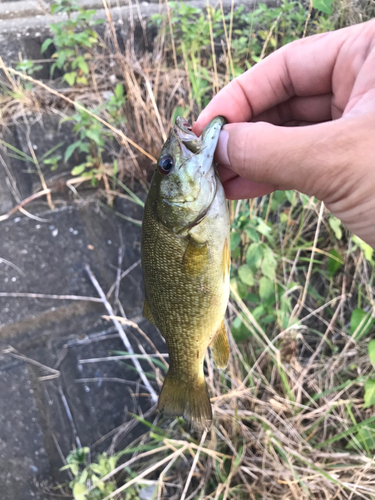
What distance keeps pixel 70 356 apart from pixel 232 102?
1.67 metres

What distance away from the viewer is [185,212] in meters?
1.14

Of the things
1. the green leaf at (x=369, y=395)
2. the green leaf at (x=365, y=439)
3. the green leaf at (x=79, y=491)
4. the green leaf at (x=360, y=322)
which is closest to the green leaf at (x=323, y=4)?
the green leaf at (x=360, y=322)

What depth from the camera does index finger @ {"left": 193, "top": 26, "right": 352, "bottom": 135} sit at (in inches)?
52.1

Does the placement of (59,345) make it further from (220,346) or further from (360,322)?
(360,322)

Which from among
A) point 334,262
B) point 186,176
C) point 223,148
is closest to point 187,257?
point 186,176

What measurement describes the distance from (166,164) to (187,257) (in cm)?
32

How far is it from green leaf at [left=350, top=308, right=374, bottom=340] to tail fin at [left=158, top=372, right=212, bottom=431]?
2.97ft

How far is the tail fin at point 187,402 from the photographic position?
1254 millimetres

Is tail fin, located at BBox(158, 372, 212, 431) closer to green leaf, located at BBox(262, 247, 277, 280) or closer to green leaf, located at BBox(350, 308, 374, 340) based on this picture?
green leaf, located at BBox(262, 247, 277, 280)

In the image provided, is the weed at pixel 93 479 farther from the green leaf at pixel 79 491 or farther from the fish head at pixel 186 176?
the fish head at pixel 186 176

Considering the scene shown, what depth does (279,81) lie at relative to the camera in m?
1.44

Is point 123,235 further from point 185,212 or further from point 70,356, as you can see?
point 185,212

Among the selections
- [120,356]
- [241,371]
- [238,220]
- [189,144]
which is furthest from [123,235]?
[189,144]

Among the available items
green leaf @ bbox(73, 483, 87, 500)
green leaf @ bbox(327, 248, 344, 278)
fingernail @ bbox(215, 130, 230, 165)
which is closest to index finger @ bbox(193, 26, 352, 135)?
fingernail @ bbox(215, 130, 230, 165)
